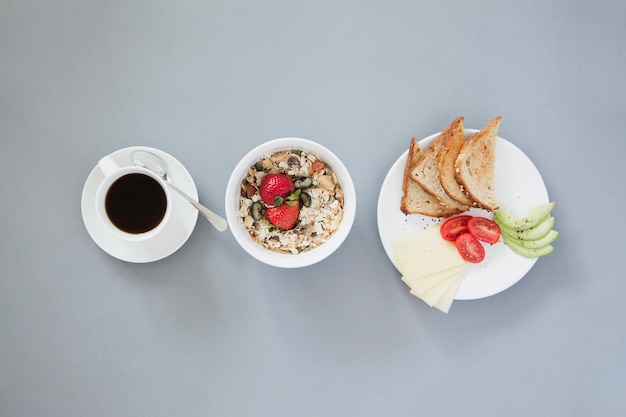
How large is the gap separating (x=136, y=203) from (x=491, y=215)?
95cm

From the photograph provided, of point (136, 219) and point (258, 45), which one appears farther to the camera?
point (258, 45)

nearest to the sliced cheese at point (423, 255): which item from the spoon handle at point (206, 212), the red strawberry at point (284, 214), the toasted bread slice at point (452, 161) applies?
the toasted bread slice at point (452, 161)

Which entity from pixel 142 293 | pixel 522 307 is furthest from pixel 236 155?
pixel 522 307

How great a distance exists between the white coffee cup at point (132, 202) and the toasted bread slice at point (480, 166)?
2.51 ft

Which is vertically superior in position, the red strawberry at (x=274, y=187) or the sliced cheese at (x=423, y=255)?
the red strawberry at (x=274, y=187)

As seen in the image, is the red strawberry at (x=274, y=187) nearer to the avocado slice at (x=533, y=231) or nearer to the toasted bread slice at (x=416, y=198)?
the toasted bread slice at (x=416, y=198)

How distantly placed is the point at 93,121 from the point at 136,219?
36 centimetres

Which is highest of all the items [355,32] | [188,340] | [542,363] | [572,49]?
[355,32]

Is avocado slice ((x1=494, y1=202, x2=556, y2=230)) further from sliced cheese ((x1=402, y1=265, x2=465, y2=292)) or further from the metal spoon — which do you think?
the metal spoon

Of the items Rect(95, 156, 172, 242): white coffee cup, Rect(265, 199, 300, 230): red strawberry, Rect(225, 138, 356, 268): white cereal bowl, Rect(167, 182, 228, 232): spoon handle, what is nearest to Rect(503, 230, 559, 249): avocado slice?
Rect(225, 138, 356, 268): white cereal bowl

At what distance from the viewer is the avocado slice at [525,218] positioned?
1289 mm

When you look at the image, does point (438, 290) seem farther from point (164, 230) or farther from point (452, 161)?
point (164, 230)

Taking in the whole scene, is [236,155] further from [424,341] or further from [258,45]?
[424,341]

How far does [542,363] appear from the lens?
1431mm
